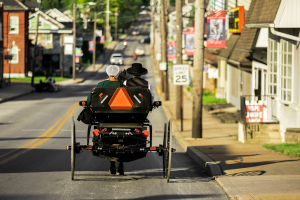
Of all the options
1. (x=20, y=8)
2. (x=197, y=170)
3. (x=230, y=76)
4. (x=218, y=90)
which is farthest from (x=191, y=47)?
(x=20, y=8)

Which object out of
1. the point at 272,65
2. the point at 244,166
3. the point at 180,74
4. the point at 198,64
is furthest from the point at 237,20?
the point at 244,166

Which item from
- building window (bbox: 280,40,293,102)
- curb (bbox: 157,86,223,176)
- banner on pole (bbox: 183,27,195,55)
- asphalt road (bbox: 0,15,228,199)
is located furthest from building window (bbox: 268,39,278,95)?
banner on pole (bbox: 183,27,195,55)

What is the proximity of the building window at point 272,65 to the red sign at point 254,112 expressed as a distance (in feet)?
4.65

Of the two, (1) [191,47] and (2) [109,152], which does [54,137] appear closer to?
(2) [109,152]

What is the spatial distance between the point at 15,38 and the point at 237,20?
133ft

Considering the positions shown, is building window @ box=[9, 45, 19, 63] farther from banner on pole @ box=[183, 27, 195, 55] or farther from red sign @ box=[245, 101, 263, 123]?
red sign @ box=[245, 101, 263, 123]

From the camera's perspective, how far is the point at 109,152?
8.95m

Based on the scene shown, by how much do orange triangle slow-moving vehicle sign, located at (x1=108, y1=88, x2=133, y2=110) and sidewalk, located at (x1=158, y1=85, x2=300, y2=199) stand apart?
2231mm

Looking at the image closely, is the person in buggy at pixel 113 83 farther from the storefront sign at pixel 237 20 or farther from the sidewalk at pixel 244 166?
the storefront sign at pixel 237 20

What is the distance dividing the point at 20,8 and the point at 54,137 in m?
42.8

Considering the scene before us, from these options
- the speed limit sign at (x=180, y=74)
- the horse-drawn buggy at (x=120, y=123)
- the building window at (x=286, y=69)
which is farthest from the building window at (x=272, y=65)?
the horse-drawn buggy at (x=120, y=123)

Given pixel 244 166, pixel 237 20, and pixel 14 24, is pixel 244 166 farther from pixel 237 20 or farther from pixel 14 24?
pixel 14 24

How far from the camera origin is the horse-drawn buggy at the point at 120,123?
8820mm

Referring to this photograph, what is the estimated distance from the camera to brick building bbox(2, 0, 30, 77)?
191 feet
